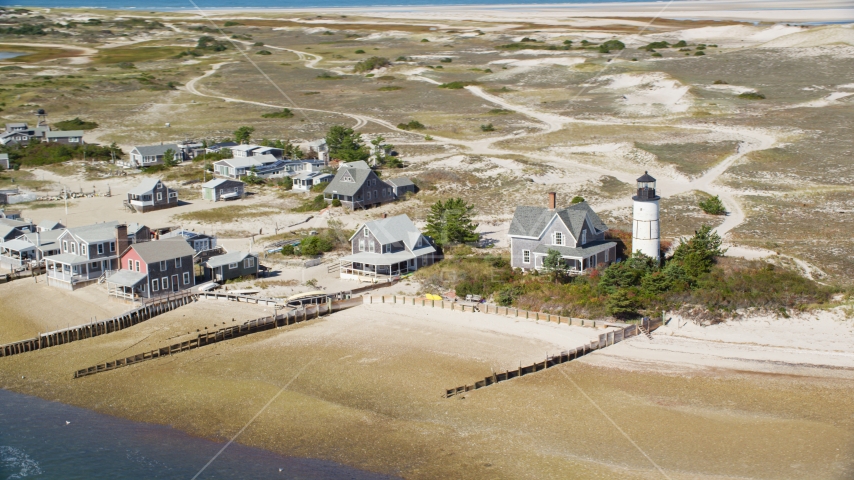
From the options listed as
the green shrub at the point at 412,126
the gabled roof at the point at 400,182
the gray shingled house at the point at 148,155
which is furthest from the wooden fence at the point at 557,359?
the green shrub at the point at 412,126

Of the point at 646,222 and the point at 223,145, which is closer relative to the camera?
the point at 646,222

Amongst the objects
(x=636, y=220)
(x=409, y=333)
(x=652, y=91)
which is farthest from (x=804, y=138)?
(x=409, y=333)

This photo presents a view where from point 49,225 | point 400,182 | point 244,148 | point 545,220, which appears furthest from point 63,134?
point 545,220

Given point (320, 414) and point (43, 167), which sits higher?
point (43, 167)

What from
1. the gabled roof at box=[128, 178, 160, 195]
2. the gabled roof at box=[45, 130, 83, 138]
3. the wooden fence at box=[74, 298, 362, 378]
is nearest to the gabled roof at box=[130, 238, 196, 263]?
the wooden fence at box=[74, 298, 362, 378]

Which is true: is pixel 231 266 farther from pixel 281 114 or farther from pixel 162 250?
pixel 281 114

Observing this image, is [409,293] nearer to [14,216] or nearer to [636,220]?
[636,220]
